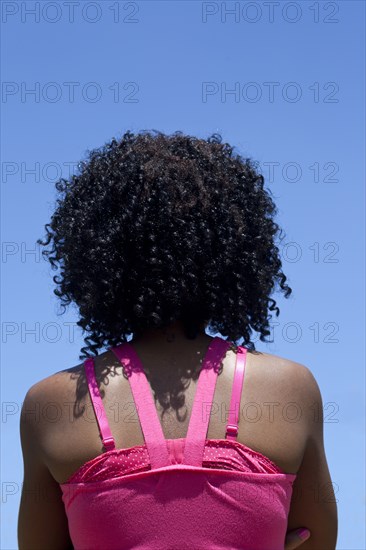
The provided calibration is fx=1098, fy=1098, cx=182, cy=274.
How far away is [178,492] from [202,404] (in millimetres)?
275

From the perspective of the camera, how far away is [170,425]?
3.29m

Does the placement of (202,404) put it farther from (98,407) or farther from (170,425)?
(98,407)

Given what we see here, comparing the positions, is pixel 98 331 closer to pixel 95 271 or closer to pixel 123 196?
pixel 95 271

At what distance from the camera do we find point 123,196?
12.0 ft

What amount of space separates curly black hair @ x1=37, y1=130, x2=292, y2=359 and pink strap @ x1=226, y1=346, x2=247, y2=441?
18cm

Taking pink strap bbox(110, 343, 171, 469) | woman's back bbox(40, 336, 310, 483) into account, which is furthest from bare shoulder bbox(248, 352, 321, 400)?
pink strap bbox(110, 343, 171, 469)

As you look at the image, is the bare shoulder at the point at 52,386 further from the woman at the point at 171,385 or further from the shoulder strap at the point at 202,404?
the shoulder strap at the point at 202,404

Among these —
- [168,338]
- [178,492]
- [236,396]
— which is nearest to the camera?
[178,492]

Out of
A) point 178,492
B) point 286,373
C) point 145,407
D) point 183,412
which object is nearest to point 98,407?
point 145,407

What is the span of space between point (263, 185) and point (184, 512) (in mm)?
1252

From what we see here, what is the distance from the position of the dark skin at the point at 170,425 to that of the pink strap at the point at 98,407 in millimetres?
17

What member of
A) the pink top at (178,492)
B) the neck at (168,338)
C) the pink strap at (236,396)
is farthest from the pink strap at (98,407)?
the pink strap at (236,396)

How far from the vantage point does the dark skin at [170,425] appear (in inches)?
131

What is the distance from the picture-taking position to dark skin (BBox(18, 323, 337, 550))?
3338 millimetres
